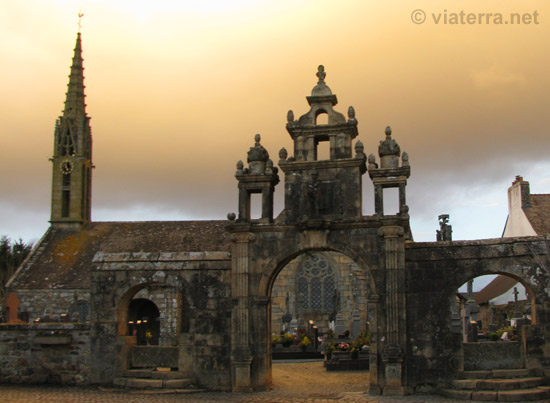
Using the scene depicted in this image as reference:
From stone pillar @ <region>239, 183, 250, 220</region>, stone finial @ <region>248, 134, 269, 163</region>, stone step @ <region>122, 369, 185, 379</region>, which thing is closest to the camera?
stone step @ <region>122, 369, 185, 379</region>

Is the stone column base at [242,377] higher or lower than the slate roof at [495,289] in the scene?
lower

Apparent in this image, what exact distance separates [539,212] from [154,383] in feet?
85.4

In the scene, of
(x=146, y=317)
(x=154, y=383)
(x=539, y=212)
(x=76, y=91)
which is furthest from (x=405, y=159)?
(x=76, y=91)

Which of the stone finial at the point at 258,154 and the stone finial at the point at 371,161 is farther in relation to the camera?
the stone finial at the point at 258,154

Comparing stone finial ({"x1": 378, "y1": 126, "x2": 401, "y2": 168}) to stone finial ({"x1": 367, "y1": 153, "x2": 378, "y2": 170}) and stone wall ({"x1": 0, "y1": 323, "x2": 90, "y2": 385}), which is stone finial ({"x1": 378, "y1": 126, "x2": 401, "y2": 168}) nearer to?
stone finial ({"x1": 367, "y1": 153, "x2": 378, "y2": 170})

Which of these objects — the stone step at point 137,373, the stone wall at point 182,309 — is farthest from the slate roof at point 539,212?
the stone step at point 137,373

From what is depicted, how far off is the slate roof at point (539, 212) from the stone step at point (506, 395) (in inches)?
822

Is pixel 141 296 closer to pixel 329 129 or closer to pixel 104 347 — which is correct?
pixel 104 347

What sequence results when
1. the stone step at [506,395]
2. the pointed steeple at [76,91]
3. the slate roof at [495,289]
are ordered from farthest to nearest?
the pointed steeple at [76,91], the slate roof at [495,289], the stone step at [506,395]

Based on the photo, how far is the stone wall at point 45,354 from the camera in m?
16.7

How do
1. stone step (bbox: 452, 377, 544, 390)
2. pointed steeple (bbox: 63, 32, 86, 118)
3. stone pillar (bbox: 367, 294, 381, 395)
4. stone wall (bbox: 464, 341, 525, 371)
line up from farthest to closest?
pointed steeple (bbox: 63, 32, 86, 118) → stone pillar (bbox: 367, 294, 381, 395) → stone wall (bbox: 464, 341, 525, 371) → stone step (bbox: 452, 377, 544, 390)

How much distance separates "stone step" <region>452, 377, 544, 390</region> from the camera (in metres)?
14.1

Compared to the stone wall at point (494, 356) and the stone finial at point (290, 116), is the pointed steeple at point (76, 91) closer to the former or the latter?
the stone finial at point (290, 116)

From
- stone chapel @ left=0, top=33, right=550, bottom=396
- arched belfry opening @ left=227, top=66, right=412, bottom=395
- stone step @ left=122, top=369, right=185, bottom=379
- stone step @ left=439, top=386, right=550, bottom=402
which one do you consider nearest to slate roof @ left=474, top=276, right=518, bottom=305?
arched belfry opening @ left=227, top=66, right=412, bottom=395
